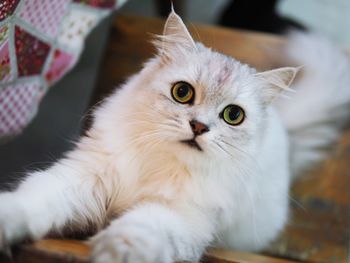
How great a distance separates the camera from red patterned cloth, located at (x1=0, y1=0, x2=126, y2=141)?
1217mm

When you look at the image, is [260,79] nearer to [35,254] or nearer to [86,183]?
[86,183]

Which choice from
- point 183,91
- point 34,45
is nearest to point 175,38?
point 183,91

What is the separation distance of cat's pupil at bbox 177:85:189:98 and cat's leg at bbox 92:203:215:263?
26 centimetres

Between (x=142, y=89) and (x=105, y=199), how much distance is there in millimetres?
286

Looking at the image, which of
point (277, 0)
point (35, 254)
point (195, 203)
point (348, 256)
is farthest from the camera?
point (277, 0)

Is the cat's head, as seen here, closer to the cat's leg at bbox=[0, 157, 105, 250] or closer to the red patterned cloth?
the cat's leg at bbox=[0, 157, 105, 250]

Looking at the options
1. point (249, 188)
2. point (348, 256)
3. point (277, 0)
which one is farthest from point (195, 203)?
point (277, 0)

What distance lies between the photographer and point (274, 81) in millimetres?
1178

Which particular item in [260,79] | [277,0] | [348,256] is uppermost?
[277,0]

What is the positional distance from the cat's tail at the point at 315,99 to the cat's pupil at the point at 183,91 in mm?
684

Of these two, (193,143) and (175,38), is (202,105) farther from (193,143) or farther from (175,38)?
(175,38)

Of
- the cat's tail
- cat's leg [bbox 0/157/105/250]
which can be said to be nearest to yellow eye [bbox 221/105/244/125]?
cat's leg [bbox 0/157/105/250]

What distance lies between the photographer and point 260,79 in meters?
1.18

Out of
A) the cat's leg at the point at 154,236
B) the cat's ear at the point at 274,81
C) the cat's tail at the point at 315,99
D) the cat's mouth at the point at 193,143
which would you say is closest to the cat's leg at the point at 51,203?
the cat's leg at the point at 154,236
